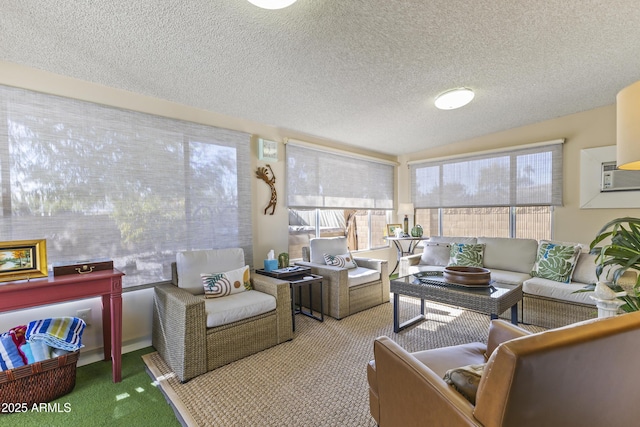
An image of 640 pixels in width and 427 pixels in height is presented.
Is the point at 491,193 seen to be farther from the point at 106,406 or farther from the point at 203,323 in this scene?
the point at 106,406

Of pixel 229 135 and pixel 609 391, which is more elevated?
pixel 229 135

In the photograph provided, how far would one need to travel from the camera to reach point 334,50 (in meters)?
2.07

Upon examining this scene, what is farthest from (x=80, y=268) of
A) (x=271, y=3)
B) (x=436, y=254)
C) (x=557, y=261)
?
(x=557, y=261)

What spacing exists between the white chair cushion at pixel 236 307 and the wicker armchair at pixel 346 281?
87 cm

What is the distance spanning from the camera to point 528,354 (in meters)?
0.73

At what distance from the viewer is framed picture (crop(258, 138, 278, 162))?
11.6 feet

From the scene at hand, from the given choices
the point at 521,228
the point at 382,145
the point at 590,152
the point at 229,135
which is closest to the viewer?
the point at 229,135

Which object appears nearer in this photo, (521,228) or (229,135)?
(229,135)

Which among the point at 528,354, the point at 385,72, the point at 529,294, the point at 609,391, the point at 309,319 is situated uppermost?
the point at 385,72

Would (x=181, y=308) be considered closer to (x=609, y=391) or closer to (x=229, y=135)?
(x=229, y=135)

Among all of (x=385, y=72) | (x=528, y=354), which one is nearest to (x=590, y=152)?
(x=385, y=72)

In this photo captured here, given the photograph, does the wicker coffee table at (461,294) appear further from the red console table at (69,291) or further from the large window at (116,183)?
the red console table at (69,291)

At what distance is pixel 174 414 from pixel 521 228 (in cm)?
471

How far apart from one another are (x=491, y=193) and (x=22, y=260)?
5308mm
